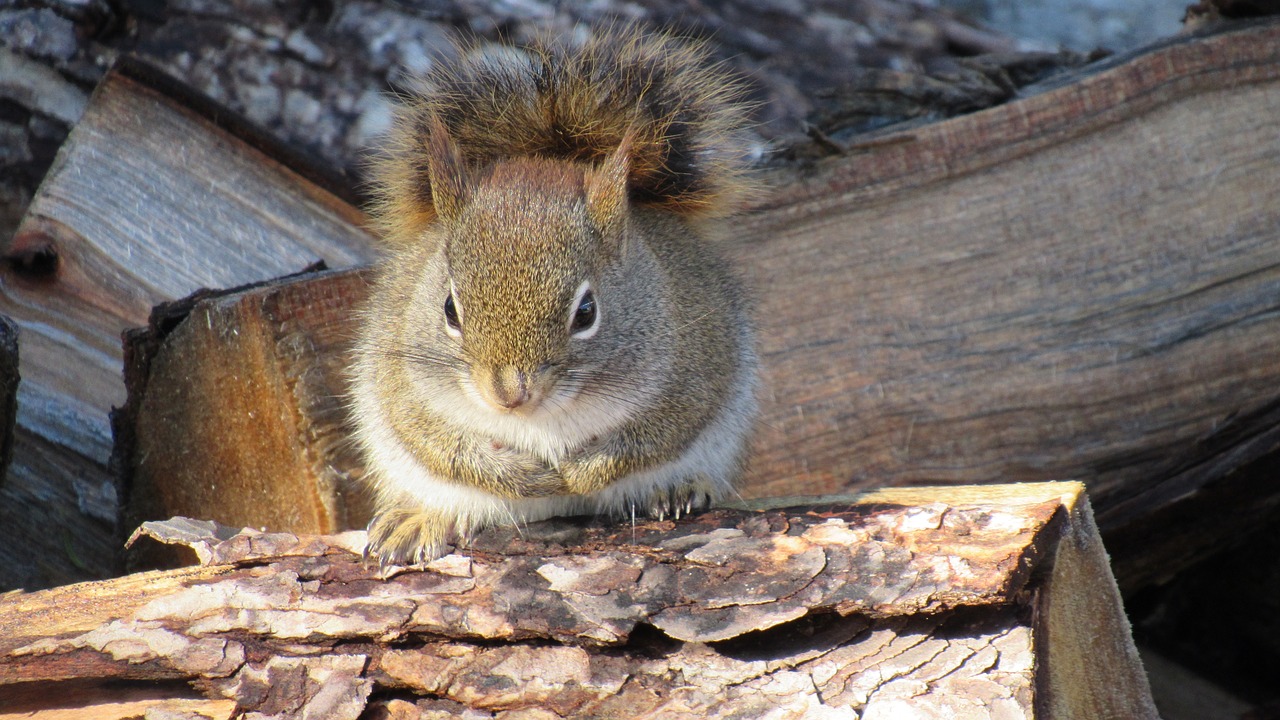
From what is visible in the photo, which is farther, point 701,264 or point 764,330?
point 764,330

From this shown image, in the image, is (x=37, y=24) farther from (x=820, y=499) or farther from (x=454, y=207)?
(x=820, y=499)

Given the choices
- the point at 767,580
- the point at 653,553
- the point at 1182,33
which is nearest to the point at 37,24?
the point at 653,553

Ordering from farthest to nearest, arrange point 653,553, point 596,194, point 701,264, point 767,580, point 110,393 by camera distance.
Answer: point 110,393 < point 701,264 < point 596,194 < point 653,553 < point 767,580

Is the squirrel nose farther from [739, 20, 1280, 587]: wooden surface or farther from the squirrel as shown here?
[739, 20, 1280, 587]: wooden surface

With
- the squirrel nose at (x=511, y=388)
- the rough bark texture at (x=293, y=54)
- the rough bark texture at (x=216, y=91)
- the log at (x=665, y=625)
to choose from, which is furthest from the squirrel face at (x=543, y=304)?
the rough bark texture at (x=293, y=54)

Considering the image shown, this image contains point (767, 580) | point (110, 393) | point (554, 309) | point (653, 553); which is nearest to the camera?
point (767, 580)

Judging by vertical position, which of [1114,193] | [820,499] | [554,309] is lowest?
[820,499]
